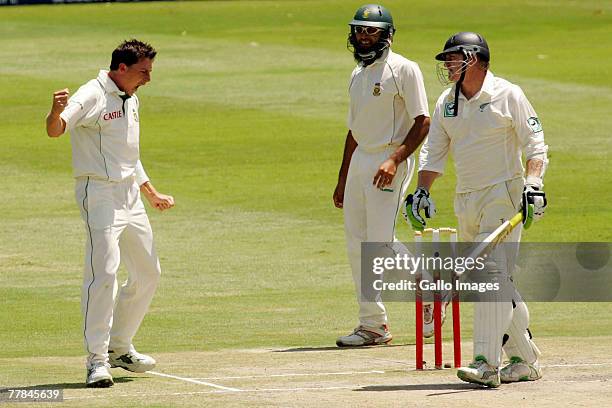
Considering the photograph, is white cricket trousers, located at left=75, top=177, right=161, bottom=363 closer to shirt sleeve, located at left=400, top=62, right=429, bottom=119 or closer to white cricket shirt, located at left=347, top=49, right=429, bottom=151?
white cricket shirt, located at left=347, top=49, right=429, bottom=151

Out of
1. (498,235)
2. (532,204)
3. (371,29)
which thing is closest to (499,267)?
(498,235)

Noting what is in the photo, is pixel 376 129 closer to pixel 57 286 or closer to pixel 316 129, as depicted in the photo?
pixel 57 286

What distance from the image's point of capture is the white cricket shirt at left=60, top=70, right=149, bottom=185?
8884 millimetres

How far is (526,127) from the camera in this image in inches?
346

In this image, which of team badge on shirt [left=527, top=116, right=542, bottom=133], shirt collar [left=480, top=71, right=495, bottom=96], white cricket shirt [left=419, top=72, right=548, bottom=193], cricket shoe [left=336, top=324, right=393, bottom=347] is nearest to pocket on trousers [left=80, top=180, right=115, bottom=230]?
white cricket shirt [left=419, top=72, right=548, bottom=193]

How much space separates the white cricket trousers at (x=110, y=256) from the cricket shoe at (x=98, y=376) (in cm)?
4

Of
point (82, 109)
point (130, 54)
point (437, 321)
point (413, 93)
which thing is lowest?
point (437, 321)

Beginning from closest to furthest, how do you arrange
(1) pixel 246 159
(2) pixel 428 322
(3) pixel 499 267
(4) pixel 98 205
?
(3) pixel 499 267 → (4) pixel 98 205 → (2) pixel 428 322 → (1) pixel 246 159

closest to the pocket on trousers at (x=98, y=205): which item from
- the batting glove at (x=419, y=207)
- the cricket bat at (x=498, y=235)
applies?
the batting glove at (x=419, y=207)

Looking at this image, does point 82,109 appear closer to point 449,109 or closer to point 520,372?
point 449,109

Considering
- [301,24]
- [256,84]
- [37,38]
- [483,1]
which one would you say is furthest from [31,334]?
[483,1]

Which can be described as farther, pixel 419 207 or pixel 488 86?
pixel 419 207

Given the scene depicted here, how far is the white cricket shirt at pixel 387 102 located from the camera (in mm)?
10570

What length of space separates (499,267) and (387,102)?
7.33 feet
